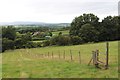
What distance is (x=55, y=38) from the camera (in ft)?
254

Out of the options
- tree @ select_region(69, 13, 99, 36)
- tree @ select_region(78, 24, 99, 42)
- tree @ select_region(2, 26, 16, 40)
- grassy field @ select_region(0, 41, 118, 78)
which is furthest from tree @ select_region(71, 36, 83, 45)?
grassy field @ select_region(0, 41, 118, 78)

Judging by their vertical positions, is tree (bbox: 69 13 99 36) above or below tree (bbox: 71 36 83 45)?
above

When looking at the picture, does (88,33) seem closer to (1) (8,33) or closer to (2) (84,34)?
(2) (84,34)

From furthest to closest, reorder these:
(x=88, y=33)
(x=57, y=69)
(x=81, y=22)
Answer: (x=81, y=22) < (x=88, y=33) < (x=57, y=69)

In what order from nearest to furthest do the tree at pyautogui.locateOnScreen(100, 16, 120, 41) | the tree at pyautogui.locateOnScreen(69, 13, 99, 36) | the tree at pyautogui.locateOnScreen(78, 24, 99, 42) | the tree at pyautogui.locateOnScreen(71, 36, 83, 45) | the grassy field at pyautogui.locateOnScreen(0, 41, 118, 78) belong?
the grassy field at pyautogui.locateOnScreen(0, 41, 118, 78), the tree at pyautogui.locateOnScreen(71, 36, 83, 45), the tree at pyautogui.locateOnScreen(78, 24, 99, 42), the tree at pyautogui.locateOnScreen(100, 16, 120, 41), the tree at pyautogui.locateOnScreen(69, 13, 99, 36)

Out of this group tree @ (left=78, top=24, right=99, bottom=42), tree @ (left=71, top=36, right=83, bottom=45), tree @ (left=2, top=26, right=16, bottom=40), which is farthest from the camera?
tree @ (left=2, top=26, right=16, bottom=40)

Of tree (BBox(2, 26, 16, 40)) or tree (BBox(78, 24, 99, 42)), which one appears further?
tree (BBox(2, 26, 16, 40))

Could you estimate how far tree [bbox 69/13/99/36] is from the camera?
82.9 meters

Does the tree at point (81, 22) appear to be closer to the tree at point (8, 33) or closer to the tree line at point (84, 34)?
the tree line at point (84, 34)

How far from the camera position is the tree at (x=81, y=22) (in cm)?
8286

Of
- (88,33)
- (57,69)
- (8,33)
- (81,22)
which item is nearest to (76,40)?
(88,33)

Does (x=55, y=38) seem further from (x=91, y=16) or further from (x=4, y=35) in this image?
(x=4, y=35)

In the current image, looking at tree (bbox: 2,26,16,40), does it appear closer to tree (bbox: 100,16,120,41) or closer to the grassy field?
tree (bbox: 100,16,120,41)

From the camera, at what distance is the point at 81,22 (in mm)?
85312
